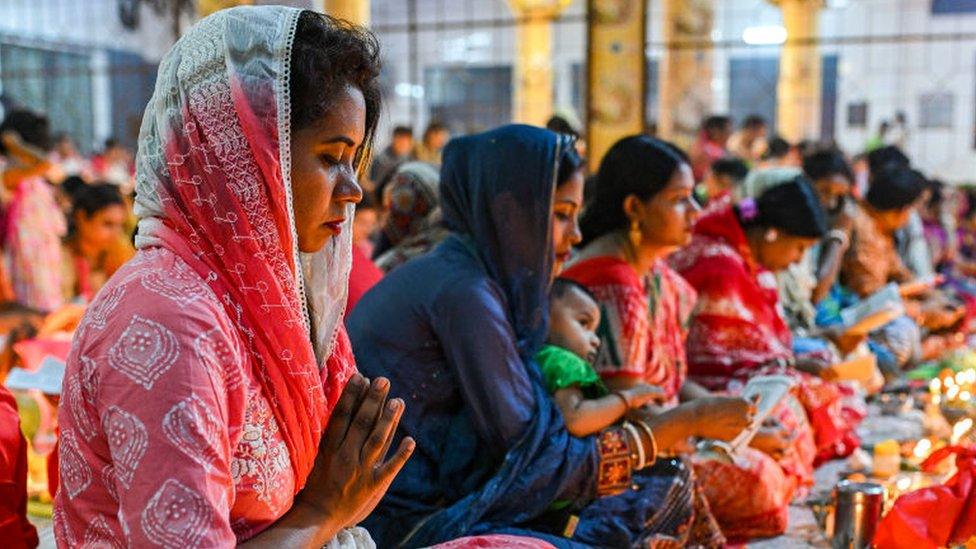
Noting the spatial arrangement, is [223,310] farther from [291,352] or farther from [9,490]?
[9,490]

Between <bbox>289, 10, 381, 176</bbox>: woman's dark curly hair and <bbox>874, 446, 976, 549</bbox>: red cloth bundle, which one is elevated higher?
<bbox>289, 10, 381, 176</bbox>: woman's dark curly hair

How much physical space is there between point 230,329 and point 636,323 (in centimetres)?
188

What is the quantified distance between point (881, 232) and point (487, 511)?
478 centimetres

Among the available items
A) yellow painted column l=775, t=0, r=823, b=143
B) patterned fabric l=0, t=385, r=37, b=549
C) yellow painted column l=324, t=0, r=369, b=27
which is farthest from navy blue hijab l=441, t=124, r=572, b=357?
yellow painted column l=775, t=0, r=823, b=143

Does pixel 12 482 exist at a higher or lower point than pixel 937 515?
higher

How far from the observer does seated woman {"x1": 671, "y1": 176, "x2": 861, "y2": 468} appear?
3.88 m

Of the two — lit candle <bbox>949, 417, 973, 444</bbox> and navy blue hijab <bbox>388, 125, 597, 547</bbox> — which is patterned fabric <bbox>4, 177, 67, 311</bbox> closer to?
navy blue hijab <bbox>388, 125, 597, 547</bbox>

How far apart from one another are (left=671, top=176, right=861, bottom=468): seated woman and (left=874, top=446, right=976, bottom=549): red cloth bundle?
1218 mm

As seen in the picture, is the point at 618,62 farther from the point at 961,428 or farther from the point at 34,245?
the point at 34,245

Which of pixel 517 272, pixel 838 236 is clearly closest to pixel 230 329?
pixel 517 272

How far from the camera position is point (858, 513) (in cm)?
277

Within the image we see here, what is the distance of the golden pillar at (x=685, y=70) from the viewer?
7977 millimetres

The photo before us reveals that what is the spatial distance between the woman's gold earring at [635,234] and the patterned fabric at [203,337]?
1.88m

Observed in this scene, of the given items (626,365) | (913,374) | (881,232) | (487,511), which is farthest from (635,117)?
(487,511)
